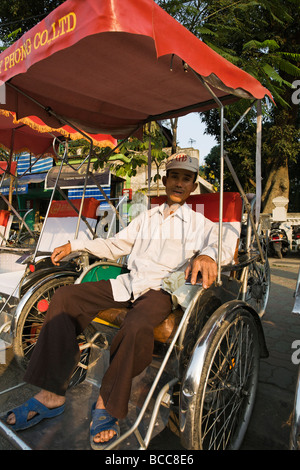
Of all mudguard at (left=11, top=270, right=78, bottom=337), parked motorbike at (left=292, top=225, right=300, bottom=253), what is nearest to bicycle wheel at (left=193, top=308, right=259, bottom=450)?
mudguard at (left=11, top=270, right=78, bottom=337)

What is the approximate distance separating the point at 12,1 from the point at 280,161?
11.0 m

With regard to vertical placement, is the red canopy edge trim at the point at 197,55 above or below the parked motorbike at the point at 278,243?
above

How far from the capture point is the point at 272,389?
225 cm

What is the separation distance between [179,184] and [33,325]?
5.41 feet

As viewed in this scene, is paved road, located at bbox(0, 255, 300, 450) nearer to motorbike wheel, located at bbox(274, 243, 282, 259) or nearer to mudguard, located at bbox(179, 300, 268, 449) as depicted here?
mudguard, located at bbox(179, 300, 268, 449)

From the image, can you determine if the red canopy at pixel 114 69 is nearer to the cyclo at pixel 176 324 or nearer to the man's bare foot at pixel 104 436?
the cyclo at pixel 176 324

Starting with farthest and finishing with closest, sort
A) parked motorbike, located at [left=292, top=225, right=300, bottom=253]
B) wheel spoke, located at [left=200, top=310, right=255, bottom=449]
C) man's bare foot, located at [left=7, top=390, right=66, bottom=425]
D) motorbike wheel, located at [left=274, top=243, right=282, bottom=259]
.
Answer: parked motorbike, located at [left=292, top=225, right=300, bottom=253], motorbike wheel, located at [left=274, top=243, right=282, bottom=259], man's bare foot, located at [left=7, top=390, right=66, bottom=425], wheel spoke, located at [left=200, top=310, right=255, bottom=449]

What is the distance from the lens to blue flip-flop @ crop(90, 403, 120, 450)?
144 centimetres

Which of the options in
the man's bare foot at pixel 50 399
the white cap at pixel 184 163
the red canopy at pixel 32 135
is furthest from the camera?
the red canopy at pixel 32 135

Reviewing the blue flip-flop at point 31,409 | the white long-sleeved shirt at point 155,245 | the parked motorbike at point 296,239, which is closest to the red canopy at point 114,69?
the white long-sleeved shirt at point 155,245

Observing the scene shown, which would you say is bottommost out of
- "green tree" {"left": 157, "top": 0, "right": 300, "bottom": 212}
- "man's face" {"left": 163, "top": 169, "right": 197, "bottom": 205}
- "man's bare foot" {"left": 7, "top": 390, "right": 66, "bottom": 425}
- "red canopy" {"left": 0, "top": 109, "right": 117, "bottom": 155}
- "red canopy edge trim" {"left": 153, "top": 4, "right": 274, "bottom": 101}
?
"man's bare foot" {"left": 7, "top": 390, "right": 66, "bottom": 425}

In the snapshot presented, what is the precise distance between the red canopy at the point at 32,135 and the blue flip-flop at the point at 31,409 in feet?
10.1

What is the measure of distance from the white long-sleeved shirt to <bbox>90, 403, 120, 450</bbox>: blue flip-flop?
687 millimetres

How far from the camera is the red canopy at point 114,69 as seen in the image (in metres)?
1.30
